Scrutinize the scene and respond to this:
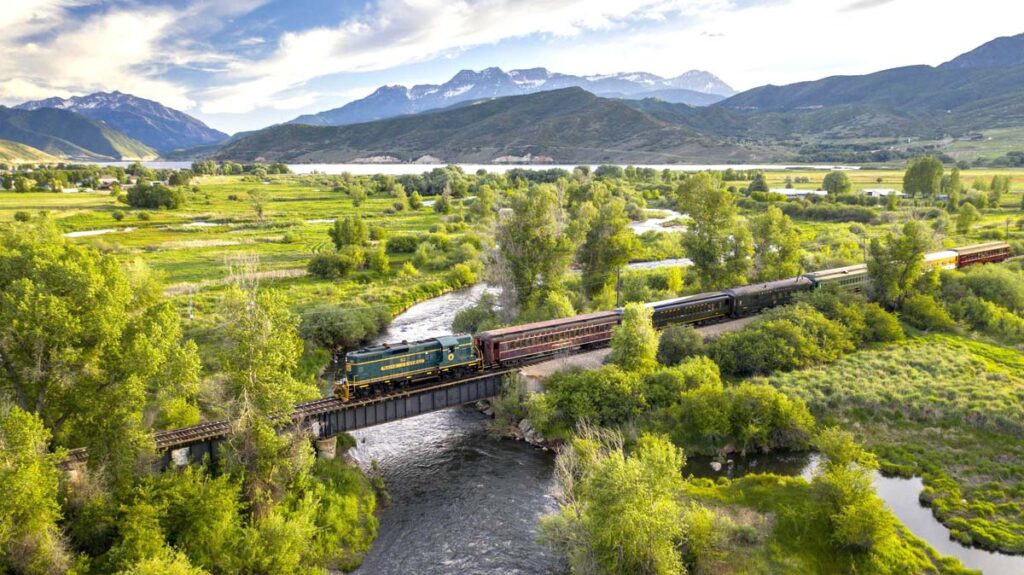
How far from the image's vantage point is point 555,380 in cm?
4400

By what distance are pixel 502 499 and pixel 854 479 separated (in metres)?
19.2

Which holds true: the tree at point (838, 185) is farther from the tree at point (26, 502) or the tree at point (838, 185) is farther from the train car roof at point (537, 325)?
the tree at point (26, 502)

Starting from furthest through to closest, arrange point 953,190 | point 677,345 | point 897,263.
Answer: point 953,190
point 897,263
point 677,345

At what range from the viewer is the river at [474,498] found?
2956 cm

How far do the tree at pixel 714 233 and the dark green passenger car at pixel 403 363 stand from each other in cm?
3552

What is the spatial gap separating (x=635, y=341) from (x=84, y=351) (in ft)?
112

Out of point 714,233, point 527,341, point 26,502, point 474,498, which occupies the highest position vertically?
point 714,233

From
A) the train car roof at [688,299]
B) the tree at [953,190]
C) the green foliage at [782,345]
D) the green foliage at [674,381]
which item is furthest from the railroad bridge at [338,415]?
the tree at [953,190]

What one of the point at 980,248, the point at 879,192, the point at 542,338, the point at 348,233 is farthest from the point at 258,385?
the point at 879,192

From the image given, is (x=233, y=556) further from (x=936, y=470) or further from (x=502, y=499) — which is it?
(x=936, y=470)

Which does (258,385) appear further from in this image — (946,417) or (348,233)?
(348,233)

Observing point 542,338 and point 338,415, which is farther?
point 542,338

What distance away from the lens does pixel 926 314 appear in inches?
2334

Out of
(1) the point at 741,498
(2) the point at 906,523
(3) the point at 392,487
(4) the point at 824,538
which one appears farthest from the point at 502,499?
(2) the point at 906,523
